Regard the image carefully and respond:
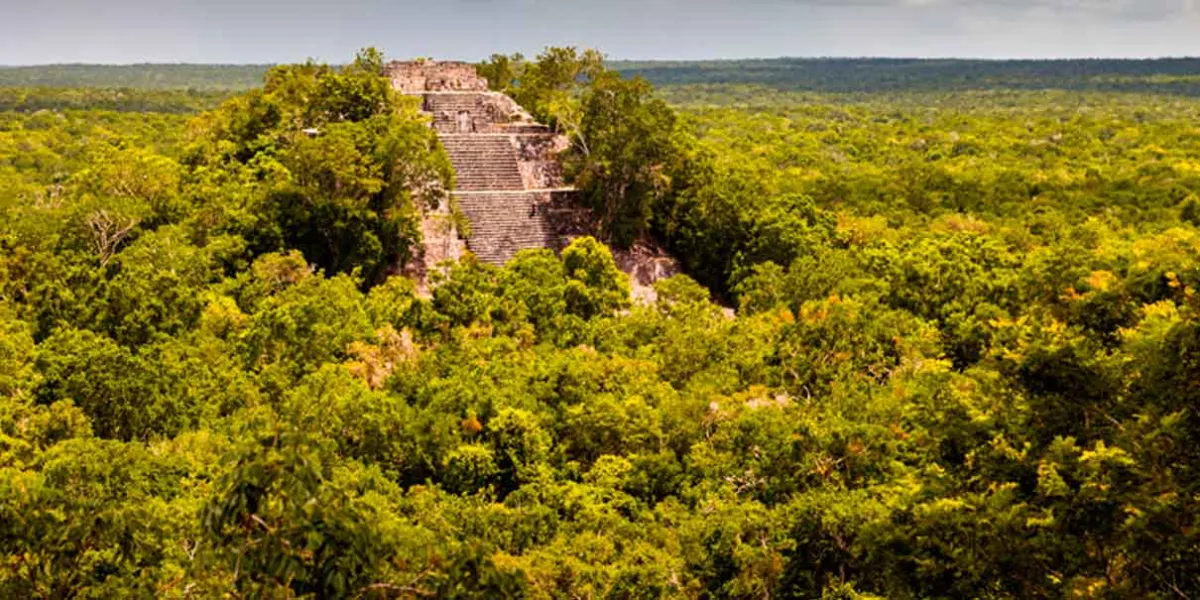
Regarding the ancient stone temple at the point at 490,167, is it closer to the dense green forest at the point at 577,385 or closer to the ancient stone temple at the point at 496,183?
the ancient stone temple at the point at 496,183

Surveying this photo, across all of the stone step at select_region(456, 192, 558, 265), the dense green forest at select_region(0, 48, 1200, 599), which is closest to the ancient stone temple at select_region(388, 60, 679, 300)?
the stone step at select_region(456, 192, 558, 265)

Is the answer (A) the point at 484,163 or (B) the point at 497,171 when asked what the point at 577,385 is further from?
(A) the point at 484,163

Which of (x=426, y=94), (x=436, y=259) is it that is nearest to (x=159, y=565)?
(x=436, y=259)

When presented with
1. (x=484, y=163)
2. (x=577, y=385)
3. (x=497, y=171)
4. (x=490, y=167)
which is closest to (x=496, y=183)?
(x=497, y=171)

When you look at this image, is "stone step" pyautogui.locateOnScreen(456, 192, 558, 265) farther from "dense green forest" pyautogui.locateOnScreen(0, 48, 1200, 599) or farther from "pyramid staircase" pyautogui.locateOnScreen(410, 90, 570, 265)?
"dense green forest" pyautogui.locateOnScreen(0, 48, 1200, 599)

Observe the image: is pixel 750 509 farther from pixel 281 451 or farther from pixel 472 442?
pixel 281 451

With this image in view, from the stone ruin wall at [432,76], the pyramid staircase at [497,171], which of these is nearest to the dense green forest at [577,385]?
the pyramid staircase at [497,171]
